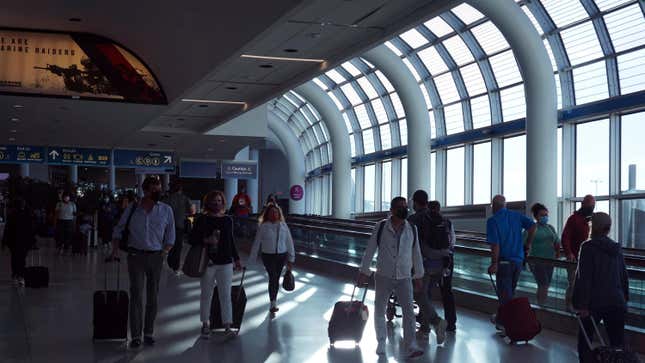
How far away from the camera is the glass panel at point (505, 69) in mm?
28938

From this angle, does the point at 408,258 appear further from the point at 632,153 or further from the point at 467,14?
the point at 467,14

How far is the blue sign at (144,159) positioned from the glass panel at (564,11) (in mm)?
20189

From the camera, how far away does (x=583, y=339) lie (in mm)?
7402

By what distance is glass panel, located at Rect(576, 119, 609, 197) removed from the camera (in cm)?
2433

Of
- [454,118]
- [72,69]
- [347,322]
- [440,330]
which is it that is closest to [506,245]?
[440,330]

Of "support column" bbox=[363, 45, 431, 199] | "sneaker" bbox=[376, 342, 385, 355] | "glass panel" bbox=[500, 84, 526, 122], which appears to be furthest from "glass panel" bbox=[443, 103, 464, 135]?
"sneaker" bbox=[376, 342, 385, 355]

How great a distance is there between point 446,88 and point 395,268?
25738 millimetres

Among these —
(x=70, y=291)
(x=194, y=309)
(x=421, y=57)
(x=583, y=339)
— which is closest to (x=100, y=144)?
(x=421, y=57)

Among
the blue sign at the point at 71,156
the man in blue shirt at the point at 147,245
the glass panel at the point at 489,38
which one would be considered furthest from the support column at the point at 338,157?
the man in blue shirt at the point at 147,245

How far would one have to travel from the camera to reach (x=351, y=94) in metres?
43.3

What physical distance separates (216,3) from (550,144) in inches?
450

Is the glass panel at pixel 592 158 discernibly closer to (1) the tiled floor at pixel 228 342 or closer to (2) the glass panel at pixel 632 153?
(2) the glass panel at pixel 632 153

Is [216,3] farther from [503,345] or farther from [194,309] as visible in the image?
[503,345]

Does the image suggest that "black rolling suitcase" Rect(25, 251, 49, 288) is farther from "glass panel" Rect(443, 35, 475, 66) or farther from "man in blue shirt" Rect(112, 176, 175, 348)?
"glass panel" Rect(443, 35, 475, 66)
